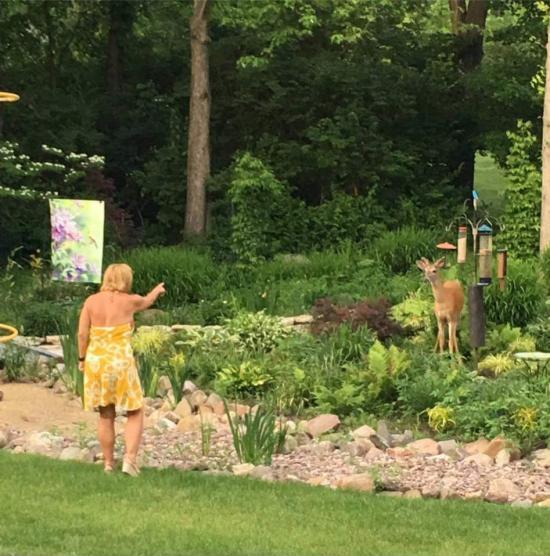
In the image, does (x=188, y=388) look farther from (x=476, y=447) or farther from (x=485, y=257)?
(x=485, y=257)

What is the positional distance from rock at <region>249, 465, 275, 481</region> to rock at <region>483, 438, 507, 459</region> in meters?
1.72

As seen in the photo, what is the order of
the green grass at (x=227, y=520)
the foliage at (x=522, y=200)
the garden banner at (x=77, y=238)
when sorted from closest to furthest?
the green grass at (x=227, y=520), the garden banner at (x=77, y=238), the foliage at (x=522, y=200)

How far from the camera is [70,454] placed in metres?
7.72

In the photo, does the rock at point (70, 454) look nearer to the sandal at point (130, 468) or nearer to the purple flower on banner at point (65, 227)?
the sandal at point (130, 468)

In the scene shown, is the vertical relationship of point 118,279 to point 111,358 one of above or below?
above

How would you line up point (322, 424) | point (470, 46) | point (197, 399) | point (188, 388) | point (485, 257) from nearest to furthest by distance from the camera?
point (322, 424), point (197, 399), point (188, 388), point (485, 257), point (470, 46)

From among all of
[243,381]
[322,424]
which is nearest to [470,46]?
[243,381]

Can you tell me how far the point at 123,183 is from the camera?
2292 cm

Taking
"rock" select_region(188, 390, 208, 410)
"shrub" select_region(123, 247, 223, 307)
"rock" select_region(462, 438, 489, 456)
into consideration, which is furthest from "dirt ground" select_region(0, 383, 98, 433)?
"shrub" select_region(123, 247, 223, 307)

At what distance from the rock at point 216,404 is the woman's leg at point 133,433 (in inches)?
91.0

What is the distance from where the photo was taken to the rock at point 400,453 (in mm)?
8039

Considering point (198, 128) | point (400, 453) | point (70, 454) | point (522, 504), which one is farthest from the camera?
point (198, 128)

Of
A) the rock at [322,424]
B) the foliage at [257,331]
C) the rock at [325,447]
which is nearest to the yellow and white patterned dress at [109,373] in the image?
the rock at [325,447]

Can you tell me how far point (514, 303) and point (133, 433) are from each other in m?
5.91
